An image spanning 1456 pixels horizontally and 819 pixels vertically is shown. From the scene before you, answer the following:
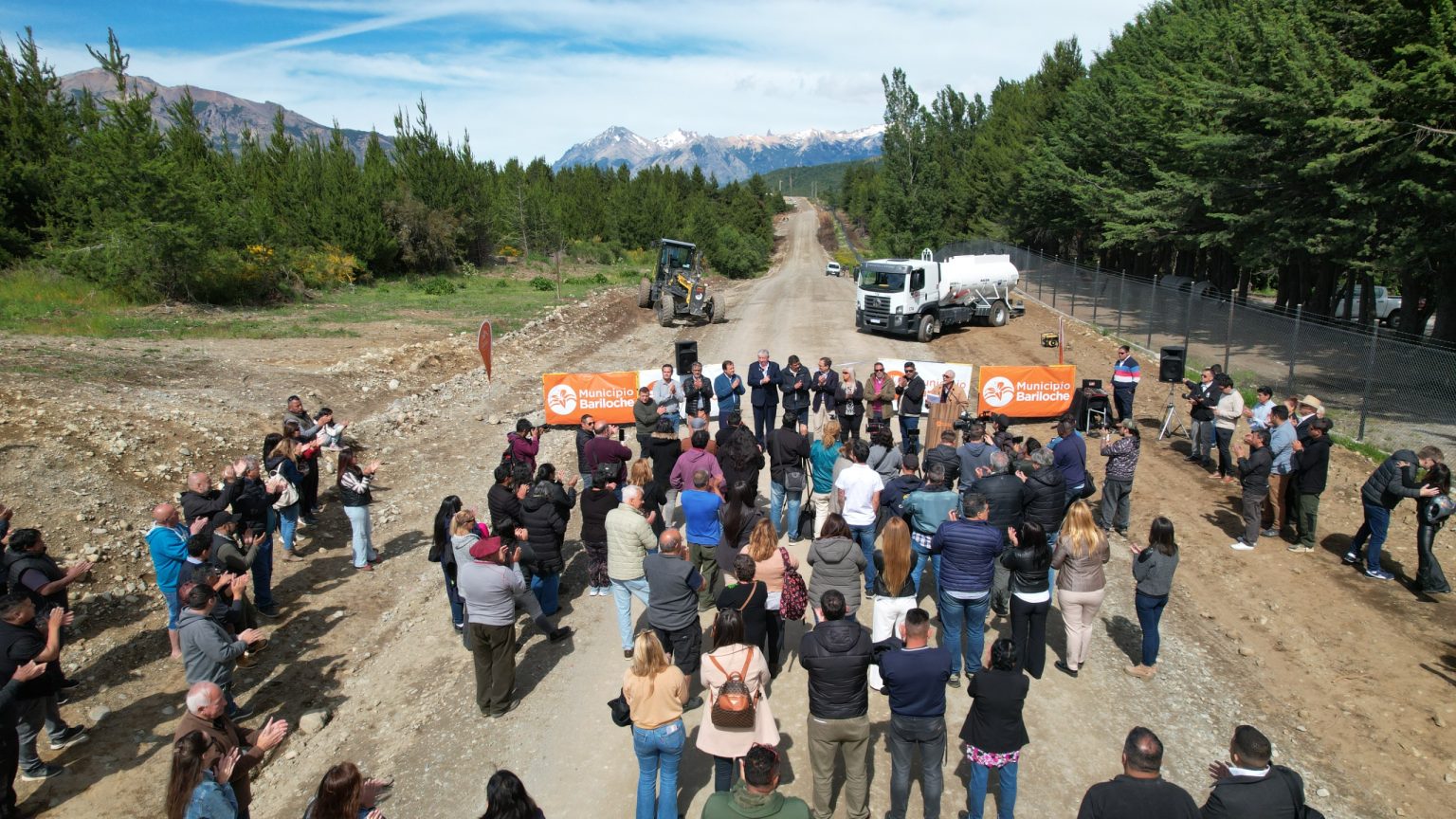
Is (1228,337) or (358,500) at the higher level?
(1228,337)

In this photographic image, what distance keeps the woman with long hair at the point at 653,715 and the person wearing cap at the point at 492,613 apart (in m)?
1.93

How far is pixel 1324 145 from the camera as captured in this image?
17219 millimetres

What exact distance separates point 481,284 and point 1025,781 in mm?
39863

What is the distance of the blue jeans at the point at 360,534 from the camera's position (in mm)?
9836

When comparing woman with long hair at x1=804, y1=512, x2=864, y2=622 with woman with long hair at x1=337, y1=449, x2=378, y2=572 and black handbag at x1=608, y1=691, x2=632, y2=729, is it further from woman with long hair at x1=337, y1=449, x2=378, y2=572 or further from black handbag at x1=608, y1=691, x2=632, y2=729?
woman with long hair at x1=337, y1=449, x2=378, y2=572

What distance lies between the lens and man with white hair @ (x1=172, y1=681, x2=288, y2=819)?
4562 millimetres

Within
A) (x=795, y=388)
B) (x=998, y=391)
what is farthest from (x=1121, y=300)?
(x=795, y=388)

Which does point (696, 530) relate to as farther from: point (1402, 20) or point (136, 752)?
point (1402, 20)

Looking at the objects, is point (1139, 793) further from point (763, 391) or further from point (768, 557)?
point (763, 391)

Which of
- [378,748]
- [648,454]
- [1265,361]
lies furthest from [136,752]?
[1265,361]

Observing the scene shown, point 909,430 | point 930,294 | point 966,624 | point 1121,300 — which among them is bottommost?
point 966,624

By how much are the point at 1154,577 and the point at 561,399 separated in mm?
11627

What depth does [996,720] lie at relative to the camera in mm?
5109

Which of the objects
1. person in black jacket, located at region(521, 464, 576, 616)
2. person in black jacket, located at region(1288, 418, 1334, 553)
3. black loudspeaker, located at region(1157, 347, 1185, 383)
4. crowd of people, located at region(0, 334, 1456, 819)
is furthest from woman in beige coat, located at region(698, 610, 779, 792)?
black loudspeaker, located at region(1157, 347, 1185, 383)
